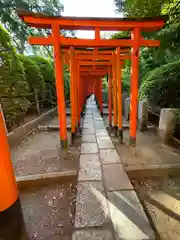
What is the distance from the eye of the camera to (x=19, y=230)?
1.87 metres

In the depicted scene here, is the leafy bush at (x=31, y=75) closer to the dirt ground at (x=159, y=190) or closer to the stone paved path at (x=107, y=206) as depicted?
the dirt ground at (x=159, y=190)

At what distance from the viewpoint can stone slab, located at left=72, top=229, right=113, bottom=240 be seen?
5.03 feet

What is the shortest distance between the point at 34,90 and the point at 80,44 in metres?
4.42

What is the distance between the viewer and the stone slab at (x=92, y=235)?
1.53 metres

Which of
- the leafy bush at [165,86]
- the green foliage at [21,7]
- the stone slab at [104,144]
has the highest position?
the green foliage at [21,7]

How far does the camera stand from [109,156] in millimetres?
3336

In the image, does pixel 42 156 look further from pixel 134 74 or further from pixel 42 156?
pixel 134 74

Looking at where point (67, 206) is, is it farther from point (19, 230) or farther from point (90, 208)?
point (19, 230)

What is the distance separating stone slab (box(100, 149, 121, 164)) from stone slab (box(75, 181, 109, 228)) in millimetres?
784

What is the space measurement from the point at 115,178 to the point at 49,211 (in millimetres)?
1074

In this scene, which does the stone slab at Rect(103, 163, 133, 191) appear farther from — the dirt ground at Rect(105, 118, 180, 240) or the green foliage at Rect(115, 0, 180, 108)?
the green foliage at Rect(115, 0, 180, 108)

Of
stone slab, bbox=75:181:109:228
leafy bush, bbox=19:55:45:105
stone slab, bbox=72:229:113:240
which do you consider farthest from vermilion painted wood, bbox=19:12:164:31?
Answer: leafy bush, bbox=19:55:45:105

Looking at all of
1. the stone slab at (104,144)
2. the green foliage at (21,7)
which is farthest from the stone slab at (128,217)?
the green foliage at (21,7)

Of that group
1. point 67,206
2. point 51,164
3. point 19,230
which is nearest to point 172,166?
point 67,206
